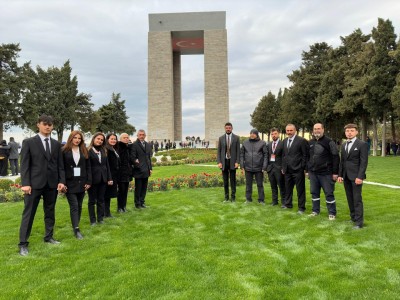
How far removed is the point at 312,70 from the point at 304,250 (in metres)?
37.2

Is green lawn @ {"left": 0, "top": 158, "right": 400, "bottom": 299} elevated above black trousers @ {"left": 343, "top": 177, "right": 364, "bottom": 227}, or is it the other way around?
black trousers @ {"left": 343, "top": 177, "right": 364, "bottom": 227}

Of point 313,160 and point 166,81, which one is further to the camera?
point 166,81

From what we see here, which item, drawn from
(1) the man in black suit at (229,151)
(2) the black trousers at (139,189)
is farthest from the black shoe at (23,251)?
(1) the man in black suit at (229,151)

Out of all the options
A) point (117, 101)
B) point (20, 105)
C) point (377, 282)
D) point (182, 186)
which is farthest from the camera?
point (117, 101)

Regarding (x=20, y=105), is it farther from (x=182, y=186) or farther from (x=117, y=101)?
(x=182, y=186)

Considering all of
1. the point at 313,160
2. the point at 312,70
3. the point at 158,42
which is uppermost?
the point at 158,42

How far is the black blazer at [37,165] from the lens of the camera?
17.3 ft

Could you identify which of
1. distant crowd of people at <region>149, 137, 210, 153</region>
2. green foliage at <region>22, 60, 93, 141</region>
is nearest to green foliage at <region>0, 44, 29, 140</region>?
green foliage at <region>22, 60, 93, 141</region>

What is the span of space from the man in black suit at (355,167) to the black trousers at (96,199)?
4506 mm

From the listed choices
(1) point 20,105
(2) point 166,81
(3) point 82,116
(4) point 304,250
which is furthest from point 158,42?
(4) point 304,250

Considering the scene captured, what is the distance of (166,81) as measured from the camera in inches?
1850

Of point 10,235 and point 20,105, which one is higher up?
point 20,105

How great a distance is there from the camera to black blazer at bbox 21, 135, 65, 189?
5285 millimetres

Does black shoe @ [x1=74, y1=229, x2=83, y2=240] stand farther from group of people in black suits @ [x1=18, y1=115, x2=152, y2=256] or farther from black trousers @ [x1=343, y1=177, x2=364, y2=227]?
black trousers @ [x1=343, y1=177, x2=364, y2=227]
